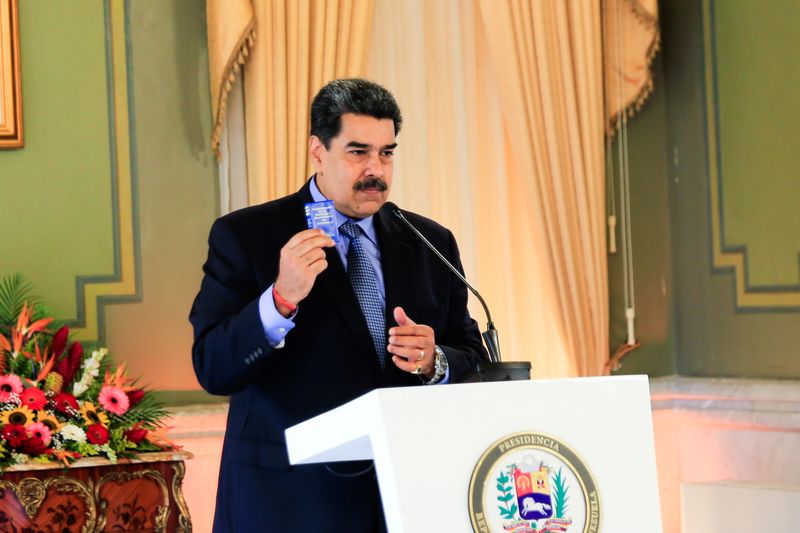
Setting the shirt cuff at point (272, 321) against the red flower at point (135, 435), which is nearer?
the shirt cuff at point (272, 321)

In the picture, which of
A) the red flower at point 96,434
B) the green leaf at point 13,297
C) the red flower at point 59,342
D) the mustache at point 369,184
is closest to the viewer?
the mustache at point 369,184

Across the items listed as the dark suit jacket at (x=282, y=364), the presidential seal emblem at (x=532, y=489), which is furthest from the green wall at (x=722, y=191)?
the presidential seal emblem at (x=532, y=489)

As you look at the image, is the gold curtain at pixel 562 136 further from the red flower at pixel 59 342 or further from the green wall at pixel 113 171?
the red flower at pixel 59 342

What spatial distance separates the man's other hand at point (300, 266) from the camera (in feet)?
6.02

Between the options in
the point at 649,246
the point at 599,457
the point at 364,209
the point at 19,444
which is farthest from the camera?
the point at 649,246

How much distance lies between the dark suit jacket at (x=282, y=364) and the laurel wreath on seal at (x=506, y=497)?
23.0 inches

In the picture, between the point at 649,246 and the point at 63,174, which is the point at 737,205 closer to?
the point at 649,246

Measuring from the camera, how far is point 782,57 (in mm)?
3924

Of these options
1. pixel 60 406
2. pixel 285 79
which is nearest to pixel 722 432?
pixel 285 79

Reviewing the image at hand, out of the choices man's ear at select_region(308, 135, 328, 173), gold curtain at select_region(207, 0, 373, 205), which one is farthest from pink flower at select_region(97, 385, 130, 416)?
man's ear at select_region(308, 135, 328, 173)

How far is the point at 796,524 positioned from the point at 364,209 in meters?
2.11

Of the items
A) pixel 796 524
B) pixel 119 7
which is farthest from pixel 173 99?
pixel 796 524

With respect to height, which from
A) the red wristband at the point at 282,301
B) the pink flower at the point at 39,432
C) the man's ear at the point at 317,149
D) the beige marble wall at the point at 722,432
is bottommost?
the beige marble wall at the point at 722,432

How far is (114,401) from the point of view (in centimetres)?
297
